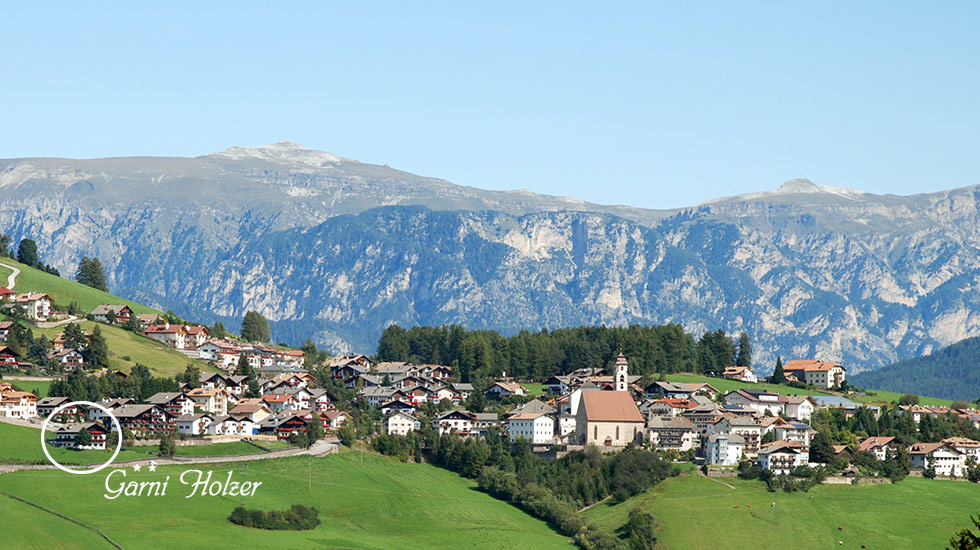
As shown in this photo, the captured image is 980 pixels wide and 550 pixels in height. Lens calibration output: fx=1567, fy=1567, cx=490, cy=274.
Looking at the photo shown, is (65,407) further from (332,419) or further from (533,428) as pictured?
(533,428)

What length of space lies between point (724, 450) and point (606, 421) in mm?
16724

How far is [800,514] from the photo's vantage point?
15338cm

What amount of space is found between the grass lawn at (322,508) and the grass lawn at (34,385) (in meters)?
33.4

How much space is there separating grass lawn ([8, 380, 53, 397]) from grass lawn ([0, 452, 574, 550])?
33.4 metres

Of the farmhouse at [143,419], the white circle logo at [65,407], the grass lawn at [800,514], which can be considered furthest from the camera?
the farmhouse at [143,419]

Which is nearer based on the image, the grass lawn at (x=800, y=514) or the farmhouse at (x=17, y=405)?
the grass lawn at (x=800, y=514)

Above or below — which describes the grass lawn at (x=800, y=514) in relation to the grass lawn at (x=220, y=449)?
below

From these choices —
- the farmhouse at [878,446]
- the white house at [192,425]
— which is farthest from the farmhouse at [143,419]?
the farmhouse at [878,446]

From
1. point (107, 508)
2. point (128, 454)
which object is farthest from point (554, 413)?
point (107, 508)

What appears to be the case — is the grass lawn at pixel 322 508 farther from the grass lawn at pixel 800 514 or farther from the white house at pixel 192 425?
the white house at pixel 192 425

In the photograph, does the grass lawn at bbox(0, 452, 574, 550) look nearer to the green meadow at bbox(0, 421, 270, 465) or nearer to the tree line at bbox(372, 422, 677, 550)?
the tree line at bbox(372, 422, 677, 550)

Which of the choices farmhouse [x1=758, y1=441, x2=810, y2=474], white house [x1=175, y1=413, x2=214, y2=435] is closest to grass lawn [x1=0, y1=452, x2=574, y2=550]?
white house [x1=175, y1=413, x2=214, y2=435]

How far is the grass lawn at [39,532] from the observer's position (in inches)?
4520

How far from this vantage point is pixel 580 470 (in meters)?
168
